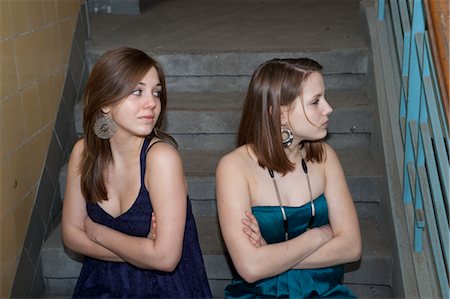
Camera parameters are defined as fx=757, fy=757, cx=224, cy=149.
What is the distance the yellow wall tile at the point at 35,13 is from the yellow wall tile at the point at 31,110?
0.84ft

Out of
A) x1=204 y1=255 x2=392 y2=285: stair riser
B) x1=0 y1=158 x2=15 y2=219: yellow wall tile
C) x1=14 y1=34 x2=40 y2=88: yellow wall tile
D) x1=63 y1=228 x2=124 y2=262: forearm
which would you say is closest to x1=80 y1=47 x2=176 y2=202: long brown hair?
x1=63 y1=228 x2=124 y2=262: forearm

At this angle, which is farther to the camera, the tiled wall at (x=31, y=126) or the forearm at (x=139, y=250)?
the tiled wall at (x=31, y=126)

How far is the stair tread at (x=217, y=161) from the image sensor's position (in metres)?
3.17

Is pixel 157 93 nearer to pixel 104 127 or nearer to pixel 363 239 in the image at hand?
pixel 104 127

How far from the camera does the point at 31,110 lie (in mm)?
2936

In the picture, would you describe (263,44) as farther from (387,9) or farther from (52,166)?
(52,166)

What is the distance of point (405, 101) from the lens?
9.18 feet

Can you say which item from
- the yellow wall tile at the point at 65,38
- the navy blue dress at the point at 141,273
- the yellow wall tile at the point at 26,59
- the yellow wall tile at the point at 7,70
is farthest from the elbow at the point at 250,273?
the yellow wall tile at the point at 65,38

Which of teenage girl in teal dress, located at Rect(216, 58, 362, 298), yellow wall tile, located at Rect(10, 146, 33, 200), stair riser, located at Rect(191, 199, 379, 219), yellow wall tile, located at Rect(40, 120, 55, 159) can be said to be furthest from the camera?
stair riser, located at Rect(191, 199, 379, 219)

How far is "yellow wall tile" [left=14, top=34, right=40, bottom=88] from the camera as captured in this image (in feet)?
9.30

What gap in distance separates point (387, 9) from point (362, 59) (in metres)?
0.29

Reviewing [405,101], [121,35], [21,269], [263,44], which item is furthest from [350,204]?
[121,35]

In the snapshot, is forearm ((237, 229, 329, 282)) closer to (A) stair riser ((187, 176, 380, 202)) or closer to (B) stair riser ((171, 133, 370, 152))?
(A) stair riser ((187, 176, 380, 202))

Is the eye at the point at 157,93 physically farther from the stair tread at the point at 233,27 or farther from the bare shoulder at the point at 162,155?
the stair tread at the point at 233,27
